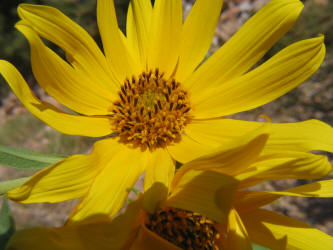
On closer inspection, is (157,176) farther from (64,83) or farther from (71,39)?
(71,39)

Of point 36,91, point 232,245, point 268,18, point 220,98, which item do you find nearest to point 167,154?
point 220,98

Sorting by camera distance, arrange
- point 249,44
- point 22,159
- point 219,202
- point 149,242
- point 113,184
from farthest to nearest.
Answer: point 249,44
point 22,159
point 113,184
point 149,242
point 219,202

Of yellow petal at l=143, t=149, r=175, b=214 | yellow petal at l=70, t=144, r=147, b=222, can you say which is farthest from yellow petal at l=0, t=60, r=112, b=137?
yellow petal at l=143, t=149, r=175, b=214

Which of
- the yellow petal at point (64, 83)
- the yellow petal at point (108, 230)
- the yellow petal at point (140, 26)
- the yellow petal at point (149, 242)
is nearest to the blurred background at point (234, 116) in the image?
the yellow petal at point (140, 26)

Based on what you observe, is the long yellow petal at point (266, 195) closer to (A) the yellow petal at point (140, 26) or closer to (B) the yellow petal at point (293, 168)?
(B) the yellow petal at point (293, 168)

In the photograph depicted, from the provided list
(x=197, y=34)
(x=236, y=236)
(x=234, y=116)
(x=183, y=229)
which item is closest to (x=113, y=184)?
(x=183, y=229)
